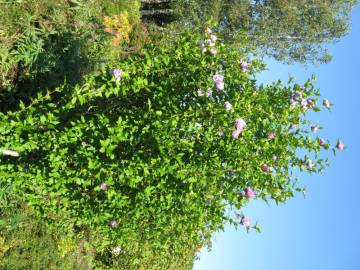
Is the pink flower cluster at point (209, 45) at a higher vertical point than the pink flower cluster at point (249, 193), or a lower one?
higher

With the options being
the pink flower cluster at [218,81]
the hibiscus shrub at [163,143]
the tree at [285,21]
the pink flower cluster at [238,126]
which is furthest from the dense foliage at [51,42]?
the tree at [285,21]

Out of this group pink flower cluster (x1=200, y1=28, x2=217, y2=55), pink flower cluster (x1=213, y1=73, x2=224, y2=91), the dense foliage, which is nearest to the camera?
pink flower cluster (x1=213, y1=73, x2=224, y2=91)

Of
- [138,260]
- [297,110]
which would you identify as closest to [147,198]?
[297,110]

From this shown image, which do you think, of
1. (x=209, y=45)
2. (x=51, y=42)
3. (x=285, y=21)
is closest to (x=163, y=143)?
(x=209, y=45)

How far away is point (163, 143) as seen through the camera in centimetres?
550

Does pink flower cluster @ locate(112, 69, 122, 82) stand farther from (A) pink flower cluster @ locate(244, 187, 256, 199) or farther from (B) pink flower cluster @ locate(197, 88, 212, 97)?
(A) pink flower cluster @ locate(244, 187, 256, 199)

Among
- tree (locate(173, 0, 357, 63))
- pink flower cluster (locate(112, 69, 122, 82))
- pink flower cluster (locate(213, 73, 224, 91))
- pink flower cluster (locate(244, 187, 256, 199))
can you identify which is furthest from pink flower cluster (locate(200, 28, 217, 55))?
tree (locate(173, 0, 357, 63))

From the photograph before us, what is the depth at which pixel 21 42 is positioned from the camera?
797cm

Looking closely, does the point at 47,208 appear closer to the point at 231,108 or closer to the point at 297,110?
the point at 231,108

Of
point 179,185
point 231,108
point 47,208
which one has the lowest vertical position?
point 47,208

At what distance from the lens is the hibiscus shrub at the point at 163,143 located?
220 inches

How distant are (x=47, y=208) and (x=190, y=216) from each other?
2.35 m

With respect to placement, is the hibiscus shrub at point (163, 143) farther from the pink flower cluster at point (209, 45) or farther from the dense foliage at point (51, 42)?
the dense foliage at point (51, 42)

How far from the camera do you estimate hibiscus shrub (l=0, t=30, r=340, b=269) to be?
5.60m
